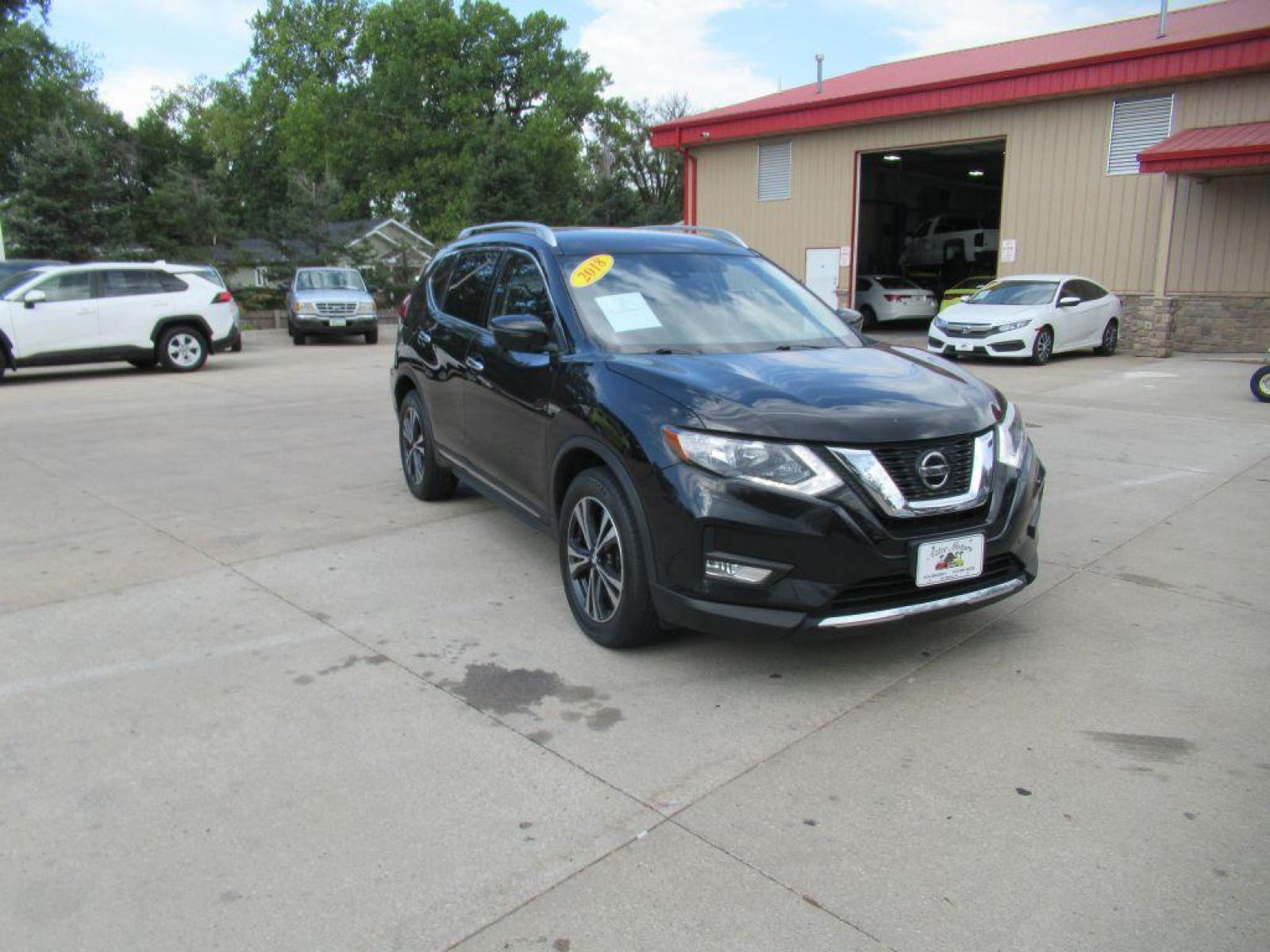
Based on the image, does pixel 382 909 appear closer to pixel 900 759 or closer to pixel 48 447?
pixel 900 759

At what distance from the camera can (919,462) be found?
11.8 feet

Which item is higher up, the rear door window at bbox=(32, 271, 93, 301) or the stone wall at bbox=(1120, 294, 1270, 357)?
the rear door window at bbox=(32, 271, 93, 301)

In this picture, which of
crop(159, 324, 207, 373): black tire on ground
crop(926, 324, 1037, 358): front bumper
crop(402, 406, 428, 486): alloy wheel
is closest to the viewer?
crop(402, 406, 428, 486): alloy wheel

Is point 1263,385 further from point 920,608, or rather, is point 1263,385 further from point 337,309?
point 337,309

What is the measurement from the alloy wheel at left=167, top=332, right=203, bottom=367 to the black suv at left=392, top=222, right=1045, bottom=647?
1193 centimetres

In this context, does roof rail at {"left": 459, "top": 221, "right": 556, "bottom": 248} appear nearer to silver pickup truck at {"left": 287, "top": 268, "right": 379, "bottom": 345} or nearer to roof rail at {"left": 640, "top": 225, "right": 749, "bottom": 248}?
roof rail at {"left": 640, "top": 225, "right": 749, "bottom": 248}

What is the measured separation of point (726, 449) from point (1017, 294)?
14806 millimetres

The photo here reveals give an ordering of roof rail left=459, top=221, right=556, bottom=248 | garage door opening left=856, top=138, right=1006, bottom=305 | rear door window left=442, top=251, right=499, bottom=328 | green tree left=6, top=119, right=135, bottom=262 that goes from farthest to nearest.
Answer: garage door opening left=856, top=138, right=1006, bottom=305 → green tree left=6, top=119, right=135, bottom=262 → rear door window left=442, top=251, right=499, bottom=328 → roof rail left=459, top=221, right=556, bottom=248

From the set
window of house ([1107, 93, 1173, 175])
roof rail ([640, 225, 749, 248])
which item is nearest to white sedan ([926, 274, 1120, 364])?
window of house ([1107, 93, 1173, 175])

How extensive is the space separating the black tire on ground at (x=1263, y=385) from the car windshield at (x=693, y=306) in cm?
917

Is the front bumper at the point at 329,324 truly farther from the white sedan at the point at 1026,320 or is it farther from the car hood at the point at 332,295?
the white sedan at the point at 1026,320

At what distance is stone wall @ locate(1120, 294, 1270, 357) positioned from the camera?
57.9 feet

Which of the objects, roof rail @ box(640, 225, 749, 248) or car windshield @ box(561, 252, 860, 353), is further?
roof rail @ box(640, 225, 749, 248)

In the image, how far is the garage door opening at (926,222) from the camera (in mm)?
28922
